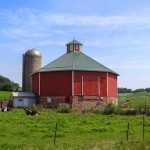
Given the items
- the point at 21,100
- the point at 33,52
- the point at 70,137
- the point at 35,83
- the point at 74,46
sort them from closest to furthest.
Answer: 1. the point at 70,137
2. the point at 21,100
3. the point at 35,83
4. the point at 74,46
5. the point at 33,52

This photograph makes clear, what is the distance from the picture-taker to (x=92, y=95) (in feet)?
153

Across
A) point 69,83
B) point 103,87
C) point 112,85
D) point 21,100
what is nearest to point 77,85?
point 69,83

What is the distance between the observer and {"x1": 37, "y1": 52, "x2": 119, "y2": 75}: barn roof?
4697cm

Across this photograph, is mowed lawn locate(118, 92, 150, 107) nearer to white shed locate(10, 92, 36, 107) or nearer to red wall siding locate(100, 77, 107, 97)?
red wall siding locate(100, 77, 107, 97)

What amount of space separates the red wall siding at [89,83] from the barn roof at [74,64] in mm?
617

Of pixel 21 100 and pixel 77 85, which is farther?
pixel 21 100

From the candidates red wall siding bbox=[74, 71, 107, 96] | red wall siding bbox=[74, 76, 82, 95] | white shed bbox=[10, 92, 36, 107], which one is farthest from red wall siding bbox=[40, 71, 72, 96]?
white shed bbox=[10, 92, 36, 107]

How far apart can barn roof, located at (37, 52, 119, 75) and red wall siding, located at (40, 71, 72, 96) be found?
2.15ft

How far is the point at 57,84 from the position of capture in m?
46.5

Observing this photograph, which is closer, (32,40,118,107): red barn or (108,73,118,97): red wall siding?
(32,40,118,107): red barn

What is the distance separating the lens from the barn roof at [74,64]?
154 ft

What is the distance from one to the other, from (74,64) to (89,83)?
10.3ft

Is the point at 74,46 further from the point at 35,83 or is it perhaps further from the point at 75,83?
the point at 75,83

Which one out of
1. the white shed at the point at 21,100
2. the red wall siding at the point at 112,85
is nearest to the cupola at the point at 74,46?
the red wall siding at the point at 112,85
